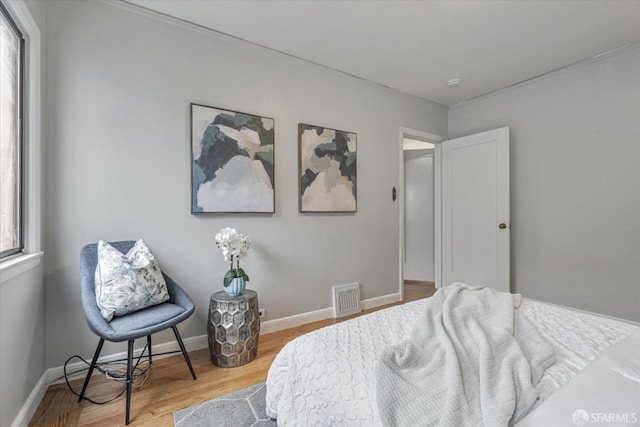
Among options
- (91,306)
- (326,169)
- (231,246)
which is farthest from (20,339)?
(326,169)

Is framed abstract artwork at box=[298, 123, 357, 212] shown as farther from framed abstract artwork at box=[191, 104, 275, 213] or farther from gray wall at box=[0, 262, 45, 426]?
gray wall at box=[0, 262, 45, 426]

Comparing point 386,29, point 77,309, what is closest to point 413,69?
point 386,29

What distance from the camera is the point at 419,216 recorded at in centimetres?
519

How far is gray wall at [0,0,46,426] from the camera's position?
1340 millimetres

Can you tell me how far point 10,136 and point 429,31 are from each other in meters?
2.90

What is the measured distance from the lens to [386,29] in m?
2.46

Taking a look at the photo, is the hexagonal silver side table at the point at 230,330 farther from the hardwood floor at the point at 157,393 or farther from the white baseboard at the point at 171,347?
the white baseboard at the point at 171,347

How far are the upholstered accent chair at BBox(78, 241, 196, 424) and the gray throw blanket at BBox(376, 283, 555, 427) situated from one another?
1349 mm

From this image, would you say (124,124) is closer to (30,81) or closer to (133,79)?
(133,79)

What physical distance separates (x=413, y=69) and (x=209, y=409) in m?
3.37

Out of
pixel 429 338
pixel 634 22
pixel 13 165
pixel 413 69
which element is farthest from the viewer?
pixel 413 69

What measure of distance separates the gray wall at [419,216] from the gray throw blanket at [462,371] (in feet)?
12.1

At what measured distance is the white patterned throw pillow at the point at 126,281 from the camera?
1752 mm
